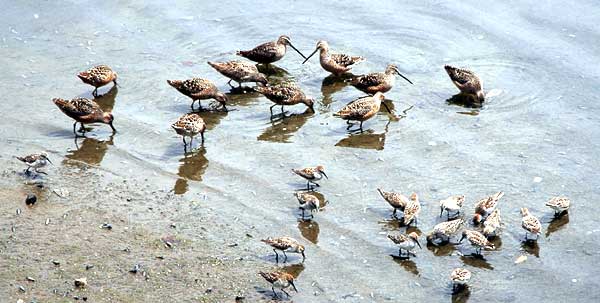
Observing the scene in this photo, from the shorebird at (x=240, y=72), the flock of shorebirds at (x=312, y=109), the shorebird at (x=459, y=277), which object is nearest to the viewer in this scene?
the shorebird at (x=459, y=277)

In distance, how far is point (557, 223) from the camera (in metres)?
13.4

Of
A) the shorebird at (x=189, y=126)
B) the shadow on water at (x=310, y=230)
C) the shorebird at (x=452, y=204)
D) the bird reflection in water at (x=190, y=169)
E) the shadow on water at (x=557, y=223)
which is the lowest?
the bird reflection in water at (x=190, y=169)

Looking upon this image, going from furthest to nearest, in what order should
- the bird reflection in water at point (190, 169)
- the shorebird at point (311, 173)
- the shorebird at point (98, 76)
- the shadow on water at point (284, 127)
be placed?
the shorebird at point (98, 76), the shadow on water at point (284, 127), the bird reflection in water at point (190, 169), the shorebird at point (311, 173)

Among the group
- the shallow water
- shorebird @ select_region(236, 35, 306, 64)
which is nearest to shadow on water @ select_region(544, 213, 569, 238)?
the shallow water

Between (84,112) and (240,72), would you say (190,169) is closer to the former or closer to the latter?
(84,112)

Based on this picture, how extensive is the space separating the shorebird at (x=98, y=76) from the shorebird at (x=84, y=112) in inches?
56.0

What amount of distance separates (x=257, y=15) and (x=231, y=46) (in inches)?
71.1

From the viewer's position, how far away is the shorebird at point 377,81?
17.5 metres

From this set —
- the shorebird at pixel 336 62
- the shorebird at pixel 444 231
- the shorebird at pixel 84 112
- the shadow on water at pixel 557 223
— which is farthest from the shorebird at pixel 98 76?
the shadow on water at pixel 557 223

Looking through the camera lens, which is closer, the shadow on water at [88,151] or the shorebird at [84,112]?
the shadow on water at [88,151]

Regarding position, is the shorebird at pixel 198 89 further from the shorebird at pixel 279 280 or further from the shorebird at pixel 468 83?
the shorebird at pixel 279 280

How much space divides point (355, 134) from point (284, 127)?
4.23 feet

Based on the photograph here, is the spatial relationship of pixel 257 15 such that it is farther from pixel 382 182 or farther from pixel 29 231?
pixel 29 231

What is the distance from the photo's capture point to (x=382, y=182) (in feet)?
47.4
